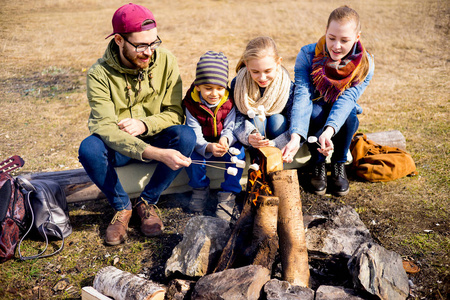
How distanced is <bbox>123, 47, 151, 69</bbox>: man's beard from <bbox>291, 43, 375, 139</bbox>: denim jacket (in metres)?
1.46

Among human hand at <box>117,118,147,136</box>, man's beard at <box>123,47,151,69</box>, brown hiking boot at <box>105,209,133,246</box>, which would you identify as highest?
man's beard at <box>123,47,151,69</box>

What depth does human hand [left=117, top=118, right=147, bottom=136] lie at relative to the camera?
3223 millimetres

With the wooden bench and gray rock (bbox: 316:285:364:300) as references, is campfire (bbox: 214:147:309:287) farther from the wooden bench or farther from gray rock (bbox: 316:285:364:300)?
the wooden bench

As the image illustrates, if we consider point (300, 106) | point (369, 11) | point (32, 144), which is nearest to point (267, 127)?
point (300, 106)

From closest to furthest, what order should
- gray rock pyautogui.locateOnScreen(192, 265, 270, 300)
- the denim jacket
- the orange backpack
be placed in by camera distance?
gray rock pyautogui.locateOnScreen(192, 265, 270, 300) < the denim jacket < the orange backpack

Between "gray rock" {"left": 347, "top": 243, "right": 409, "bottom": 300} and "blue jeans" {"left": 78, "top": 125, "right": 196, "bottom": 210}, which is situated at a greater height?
"blue jeans" {"left": 78, "top": 125, "right": 196, "bottom": 210}

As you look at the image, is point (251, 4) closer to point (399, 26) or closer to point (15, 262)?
point (399, 26)

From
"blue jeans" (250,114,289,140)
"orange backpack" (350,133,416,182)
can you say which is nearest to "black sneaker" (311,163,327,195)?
"orange backpack" (350,133,416,182)

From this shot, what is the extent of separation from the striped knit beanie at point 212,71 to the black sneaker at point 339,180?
1.51m

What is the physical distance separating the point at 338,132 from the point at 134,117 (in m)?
2.04

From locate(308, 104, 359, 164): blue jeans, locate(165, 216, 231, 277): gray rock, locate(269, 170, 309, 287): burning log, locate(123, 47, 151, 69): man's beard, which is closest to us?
locate(269, 170, 309, 287): burning log

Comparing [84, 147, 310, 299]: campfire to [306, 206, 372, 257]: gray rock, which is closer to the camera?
[84, 147, 310, 299]: campfire

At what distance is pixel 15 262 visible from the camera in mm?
3070

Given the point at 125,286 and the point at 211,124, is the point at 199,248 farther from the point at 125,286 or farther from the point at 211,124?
the point at 211,124
